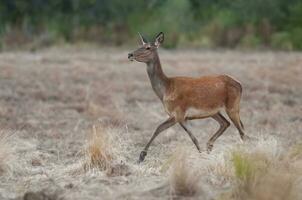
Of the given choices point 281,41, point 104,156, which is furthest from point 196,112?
point 281,41

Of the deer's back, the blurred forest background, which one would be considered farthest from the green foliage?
the deer's back

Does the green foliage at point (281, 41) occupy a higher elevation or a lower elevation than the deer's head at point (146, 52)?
higher

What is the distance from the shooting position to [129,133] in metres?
17.7

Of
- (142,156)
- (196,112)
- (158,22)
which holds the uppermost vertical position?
(158,22)

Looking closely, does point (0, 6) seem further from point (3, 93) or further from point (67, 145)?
point (67, 145)

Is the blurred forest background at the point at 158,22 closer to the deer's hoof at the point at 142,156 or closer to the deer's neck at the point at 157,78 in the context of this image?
the deer's neck at the point at 157,78

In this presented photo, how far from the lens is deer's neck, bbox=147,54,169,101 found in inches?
572

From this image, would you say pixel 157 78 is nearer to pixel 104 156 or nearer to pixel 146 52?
pixel 146 52

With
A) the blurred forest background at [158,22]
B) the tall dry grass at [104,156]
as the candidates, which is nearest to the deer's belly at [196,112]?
the tall dry grass at [104,156]

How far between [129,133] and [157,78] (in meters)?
3.25

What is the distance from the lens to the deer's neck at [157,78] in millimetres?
14531

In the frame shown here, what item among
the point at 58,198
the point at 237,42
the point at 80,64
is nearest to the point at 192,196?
the point at 58,198

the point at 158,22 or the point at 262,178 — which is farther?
Result: the point at 158,22

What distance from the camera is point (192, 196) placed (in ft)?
37.1
